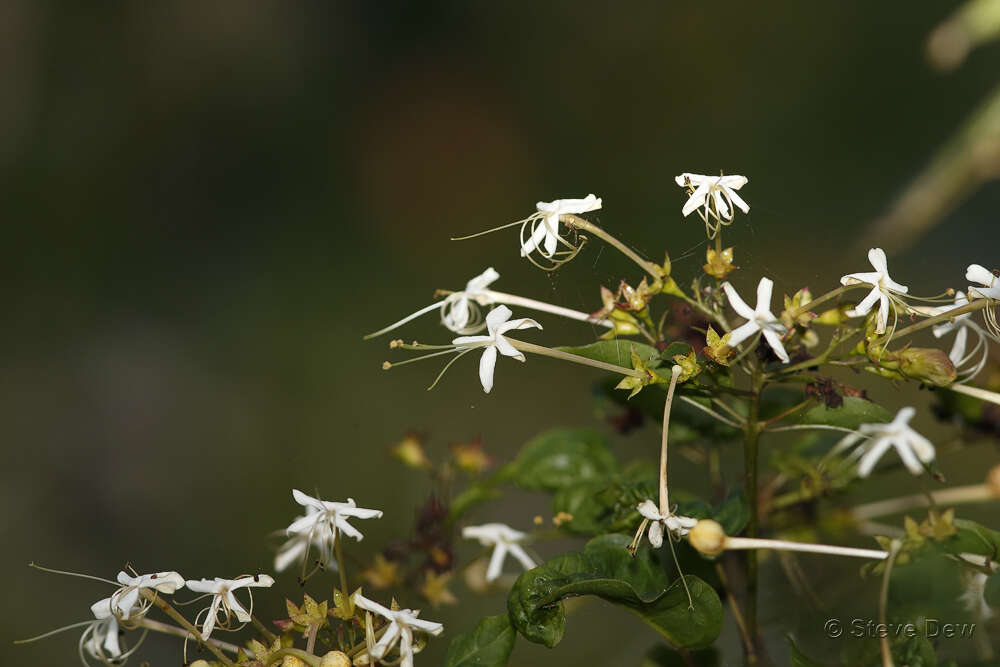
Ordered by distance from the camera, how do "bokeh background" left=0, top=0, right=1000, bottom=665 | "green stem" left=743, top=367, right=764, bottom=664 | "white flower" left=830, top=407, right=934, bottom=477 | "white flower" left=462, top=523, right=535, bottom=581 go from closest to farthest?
"white flower" left=830, top=407, right=934, bottom=477, "green stem" left=743, top=367, right=764, bottom=664, "white flower" left=462, top=523, right=535, bottom=581, "bokeh background" left=0, top=0, right=1000, bottom=665

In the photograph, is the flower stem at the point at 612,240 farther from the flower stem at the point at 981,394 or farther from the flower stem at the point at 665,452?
the flower stem at the point at 981,394

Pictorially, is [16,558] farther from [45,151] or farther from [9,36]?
[9,36]

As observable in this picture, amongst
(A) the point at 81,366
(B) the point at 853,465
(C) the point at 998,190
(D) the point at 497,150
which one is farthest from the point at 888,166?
(A) the point at 81,366

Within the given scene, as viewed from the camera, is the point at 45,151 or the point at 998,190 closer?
the point at 998,190

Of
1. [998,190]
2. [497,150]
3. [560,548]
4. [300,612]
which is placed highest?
[497,150]

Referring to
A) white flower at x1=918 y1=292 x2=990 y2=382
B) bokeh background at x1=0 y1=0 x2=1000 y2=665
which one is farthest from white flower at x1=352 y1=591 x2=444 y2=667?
bokeh background at x1=0 y1=0 x2=1000 y2=665

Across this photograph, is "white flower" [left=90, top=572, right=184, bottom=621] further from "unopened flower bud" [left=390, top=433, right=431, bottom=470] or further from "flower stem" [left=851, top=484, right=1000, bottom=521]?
"flower stem" [left=851, top=484, right=1000, bottom=521]

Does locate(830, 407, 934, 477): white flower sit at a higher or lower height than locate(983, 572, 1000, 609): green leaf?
higher

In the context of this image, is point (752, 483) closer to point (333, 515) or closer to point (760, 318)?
point (760, 318)

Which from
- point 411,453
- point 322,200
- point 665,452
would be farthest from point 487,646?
point 322,200
